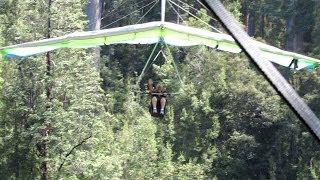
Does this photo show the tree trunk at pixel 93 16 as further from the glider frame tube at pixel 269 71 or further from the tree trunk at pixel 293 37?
the glider frame tube at pixel 269 71

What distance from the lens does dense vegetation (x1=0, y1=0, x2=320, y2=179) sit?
1853cm

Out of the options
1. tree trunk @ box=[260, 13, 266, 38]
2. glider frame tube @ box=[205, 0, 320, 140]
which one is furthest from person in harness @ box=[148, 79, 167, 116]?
tree trunk @ box=[260, 13, 266, 38]

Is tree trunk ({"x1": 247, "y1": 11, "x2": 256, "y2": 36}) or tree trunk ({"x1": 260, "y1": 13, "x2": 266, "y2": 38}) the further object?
tree trunk ({"x1": 247, "y1": 11, "x2": 256, "y2": 36})

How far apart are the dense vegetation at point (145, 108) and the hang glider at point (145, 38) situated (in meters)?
8.44

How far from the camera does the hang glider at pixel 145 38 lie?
855 cm

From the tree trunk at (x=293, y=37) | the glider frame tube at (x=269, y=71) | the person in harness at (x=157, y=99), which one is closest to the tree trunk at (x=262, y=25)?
the tree trunk at (x=293, y=37)

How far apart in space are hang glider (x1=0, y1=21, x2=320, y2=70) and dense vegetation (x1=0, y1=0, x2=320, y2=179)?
8.44m

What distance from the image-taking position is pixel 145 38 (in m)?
10.1

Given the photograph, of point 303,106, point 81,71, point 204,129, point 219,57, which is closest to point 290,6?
point 219,57

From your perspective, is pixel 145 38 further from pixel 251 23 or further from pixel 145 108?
pixel 251 23

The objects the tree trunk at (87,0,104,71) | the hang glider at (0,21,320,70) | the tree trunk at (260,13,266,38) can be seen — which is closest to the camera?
the hang glider at (0,21,320,70)

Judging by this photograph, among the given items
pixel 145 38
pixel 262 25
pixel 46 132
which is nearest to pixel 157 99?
pixel 145 38

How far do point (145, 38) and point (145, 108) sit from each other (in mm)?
15976

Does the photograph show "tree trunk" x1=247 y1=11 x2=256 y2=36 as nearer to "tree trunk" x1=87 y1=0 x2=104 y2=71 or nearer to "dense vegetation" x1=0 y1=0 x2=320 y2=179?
"dense vegetation" x1=0 y1=0 x2=320 y2=179
